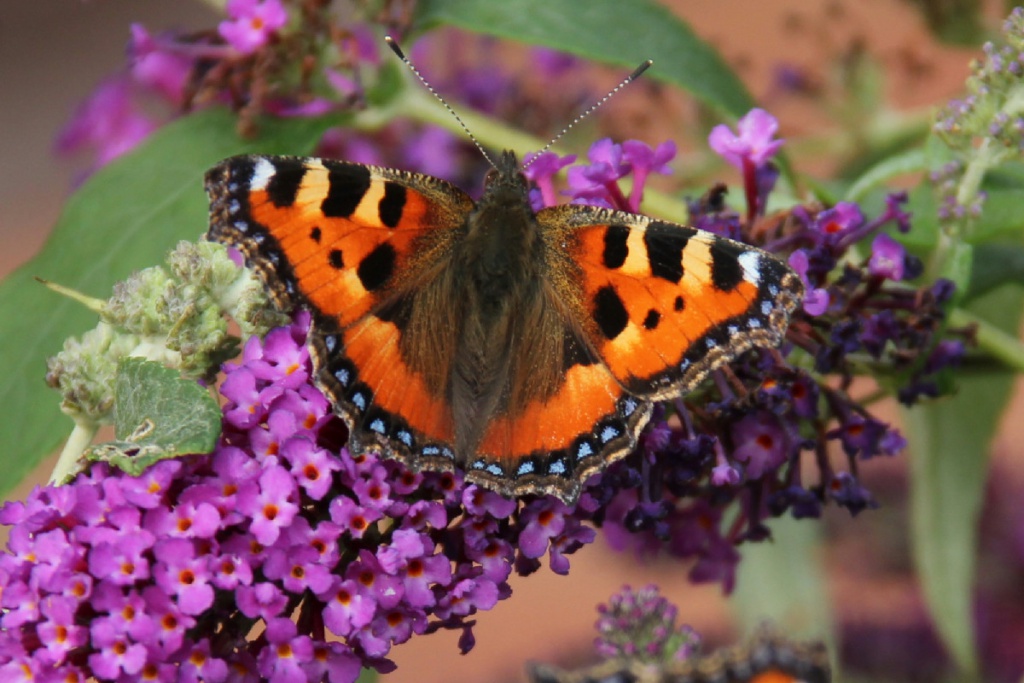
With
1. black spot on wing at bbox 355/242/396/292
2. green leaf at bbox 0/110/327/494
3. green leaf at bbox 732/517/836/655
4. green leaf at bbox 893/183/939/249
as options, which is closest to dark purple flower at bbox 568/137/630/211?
black spot on wing at bbox 355/242/396/292

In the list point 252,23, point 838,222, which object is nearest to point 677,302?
point 838,222

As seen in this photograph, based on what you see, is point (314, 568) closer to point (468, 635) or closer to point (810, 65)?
point (468, 635)

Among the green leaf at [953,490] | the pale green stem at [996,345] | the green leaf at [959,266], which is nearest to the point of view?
the green leaf at [959,266]

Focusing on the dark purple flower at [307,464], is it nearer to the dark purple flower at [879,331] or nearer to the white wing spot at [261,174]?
the white wing spot at [261,174]

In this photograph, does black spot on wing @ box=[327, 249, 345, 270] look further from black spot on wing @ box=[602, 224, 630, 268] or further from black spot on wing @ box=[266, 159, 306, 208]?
black spot on wing @ box=[602, 224, 630, 268]

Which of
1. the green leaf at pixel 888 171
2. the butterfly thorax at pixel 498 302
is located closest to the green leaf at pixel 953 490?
the green leaf at pixel 888 171

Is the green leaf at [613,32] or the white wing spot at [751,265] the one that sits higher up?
the green leaf at [613,32]

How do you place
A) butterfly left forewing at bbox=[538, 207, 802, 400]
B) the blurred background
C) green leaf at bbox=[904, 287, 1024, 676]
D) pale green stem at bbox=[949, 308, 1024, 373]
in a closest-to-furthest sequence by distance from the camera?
1. butterfly left forewing at bbox=[538, 207, 802, 400]
2. pale green stem at bbox=[949, 308, 1024, 373]
3. green leaf at bbox=[904, 287, 1024, 676]
4. the blurred background
